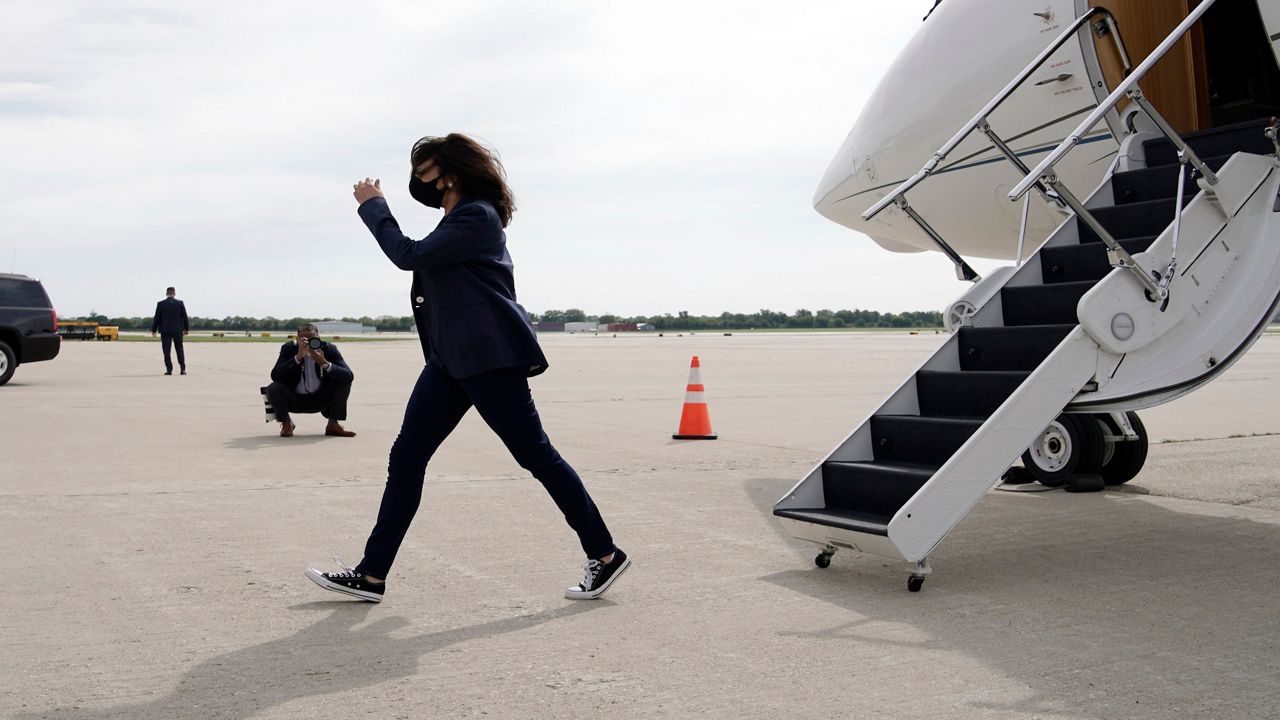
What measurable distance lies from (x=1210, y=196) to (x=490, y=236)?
3.47 meters

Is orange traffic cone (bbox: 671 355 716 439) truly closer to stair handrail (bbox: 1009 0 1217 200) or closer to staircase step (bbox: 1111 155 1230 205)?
staircase step (bbox: 1111 155 1230 205)

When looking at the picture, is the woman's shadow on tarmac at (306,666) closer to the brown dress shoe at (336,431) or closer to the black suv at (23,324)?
the brown dress shoe at (336,431)

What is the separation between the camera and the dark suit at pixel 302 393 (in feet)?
37.2

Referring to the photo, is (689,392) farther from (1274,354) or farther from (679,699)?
Result: (1274,354)

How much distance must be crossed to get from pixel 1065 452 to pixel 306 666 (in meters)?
5.91

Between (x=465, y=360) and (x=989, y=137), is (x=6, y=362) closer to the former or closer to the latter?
(x=465, y=360)

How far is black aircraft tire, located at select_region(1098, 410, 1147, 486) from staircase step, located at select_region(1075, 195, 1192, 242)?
2.39m

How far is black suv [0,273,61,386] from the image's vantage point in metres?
19.2

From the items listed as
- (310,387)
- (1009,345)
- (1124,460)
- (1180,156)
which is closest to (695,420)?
(310,387)

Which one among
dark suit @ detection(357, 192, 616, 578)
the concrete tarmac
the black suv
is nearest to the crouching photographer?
the concrete tarmac

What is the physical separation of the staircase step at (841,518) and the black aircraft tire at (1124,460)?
3.63 meters

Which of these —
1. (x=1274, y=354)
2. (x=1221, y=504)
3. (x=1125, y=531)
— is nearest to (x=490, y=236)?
(x=1125, y=531)

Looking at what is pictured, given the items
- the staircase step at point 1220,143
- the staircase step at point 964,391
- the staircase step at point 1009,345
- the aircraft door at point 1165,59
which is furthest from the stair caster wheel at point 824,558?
the aircraft door at point 1165,59

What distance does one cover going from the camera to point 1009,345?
18.5 ft
